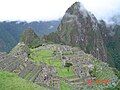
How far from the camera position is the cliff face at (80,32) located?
183500 mm

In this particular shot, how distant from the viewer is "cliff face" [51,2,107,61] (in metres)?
184

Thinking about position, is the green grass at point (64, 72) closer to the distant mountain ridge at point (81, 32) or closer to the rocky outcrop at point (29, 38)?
the rocky outcrop at point (29, 38)

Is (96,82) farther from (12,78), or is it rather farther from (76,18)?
(76,18)

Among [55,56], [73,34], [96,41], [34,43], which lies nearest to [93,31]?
[96,41]

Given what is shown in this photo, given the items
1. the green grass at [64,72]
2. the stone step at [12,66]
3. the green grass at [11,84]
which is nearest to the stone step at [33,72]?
the stone step at [12,66]

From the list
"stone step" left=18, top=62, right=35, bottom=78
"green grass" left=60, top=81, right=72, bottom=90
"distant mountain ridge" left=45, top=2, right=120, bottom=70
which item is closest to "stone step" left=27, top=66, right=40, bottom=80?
"stone step" left=18, top=62, right=35, bottom=78

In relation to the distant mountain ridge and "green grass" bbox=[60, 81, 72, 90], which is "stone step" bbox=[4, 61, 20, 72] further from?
the distant mountain ridge

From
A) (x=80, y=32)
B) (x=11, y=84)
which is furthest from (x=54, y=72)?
(x=80, y=32)

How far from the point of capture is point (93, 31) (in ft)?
652

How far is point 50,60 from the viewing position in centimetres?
9625

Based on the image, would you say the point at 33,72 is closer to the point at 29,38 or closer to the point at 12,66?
the point at 12,66

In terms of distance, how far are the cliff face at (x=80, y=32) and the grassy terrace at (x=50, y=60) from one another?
67.5 meters

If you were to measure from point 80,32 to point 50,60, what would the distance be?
315 ft

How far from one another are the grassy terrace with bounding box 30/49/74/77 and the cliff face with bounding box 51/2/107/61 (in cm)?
6751
